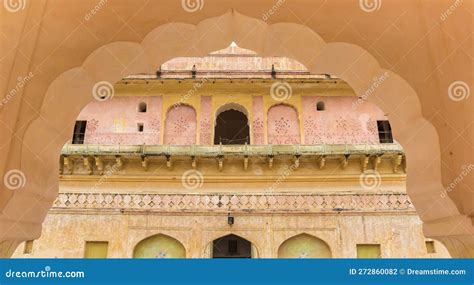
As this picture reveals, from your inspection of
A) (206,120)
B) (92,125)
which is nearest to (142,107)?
(92,125)

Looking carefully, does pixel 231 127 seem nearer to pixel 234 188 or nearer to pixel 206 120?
pixel 206 120

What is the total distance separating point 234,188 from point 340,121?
3.65 metres

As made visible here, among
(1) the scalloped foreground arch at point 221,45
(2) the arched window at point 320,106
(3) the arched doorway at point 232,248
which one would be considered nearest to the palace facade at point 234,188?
(2) the arched window at point 320,106

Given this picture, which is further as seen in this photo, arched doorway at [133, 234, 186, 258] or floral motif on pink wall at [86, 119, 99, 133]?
floral motif on pink wall at [86, 119, 99, 133]

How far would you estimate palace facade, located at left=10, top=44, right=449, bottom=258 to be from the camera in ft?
34.7

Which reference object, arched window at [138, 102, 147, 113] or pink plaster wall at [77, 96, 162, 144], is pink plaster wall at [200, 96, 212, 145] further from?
arched window at [138, 102, 147, 113]

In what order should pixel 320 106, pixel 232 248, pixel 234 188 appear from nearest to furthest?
pixel 234 188
pixel 320 106
pixel 232 248

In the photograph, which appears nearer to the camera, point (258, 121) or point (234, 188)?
point (234, 188)

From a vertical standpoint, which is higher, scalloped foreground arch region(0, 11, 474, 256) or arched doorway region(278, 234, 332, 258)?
arched doorway region(278, 234, 332, 258)

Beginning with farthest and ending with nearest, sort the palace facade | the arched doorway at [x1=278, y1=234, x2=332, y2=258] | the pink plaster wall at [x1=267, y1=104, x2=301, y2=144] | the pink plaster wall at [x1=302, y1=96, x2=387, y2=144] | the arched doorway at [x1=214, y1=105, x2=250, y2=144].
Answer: the arched doorway at [x1=214, y1=105, x2=250, y2=144] < the pink plaster wall at [x1=267, y1=104, x2=301, y2=144] < the pink plaster wall at [x1=302, y1=96, x2=387, y2=144] < the arched doorway at [x1=278, y1=234, x2=332, y2=258] < the palace facade

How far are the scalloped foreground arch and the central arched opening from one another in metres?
11.4

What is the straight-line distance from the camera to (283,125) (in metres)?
11.6

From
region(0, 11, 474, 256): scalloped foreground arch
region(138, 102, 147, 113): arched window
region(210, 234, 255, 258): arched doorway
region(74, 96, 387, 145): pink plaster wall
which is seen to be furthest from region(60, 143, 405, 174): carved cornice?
region(0, 11, 474, 256): scalloped foreground arch

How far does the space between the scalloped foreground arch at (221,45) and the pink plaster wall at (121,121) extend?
8.50 meters
